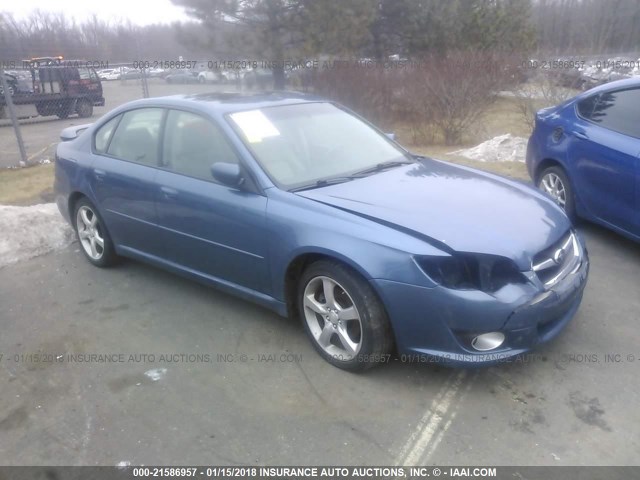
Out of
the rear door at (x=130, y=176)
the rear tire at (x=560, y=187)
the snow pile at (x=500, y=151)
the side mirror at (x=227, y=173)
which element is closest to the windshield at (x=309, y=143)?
Result: the side mirror at (x=227, y=173)

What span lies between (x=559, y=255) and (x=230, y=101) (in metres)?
2.52

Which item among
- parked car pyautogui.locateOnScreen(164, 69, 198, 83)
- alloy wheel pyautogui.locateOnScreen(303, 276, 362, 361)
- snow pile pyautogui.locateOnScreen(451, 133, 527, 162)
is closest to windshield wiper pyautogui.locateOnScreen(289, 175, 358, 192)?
alloy wheel pyautogui.locateOnScreen(303, 276, 362, 361)

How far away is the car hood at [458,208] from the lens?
294 centimetres

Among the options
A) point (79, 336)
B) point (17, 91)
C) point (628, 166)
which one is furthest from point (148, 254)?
point (17, 91)

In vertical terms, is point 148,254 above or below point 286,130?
below

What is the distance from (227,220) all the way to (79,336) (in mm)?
1346

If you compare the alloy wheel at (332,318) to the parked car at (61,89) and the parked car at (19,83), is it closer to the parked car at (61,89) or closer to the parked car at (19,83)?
the parked car at (61,89)

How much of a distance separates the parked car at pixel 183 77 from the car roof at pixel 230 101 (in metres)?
11.8

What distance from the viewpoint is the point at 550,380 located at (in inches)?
122

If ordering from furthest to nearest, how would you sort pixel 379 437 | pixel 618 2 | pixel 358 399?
pixel 618 2 → pixel 358 399 → pixel 379 437

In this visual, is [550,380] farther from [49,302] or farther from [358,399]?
[49,302]

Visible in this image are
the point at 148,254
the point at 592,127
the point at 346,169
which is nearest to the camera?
the point at 346,169

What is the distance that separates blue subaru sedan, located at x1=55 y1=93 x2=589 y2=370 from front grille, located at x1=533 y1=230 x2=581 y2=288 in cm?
1

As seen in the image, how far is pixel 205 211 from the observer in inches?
146
